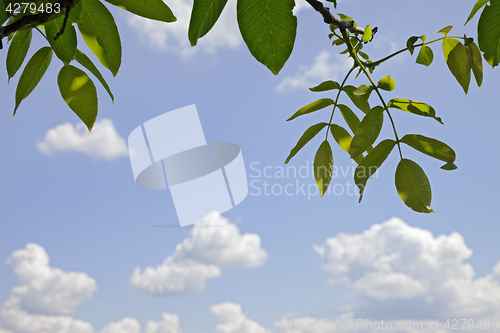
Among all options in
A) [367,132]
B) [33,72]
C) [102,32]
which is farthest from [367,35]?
[33,72]

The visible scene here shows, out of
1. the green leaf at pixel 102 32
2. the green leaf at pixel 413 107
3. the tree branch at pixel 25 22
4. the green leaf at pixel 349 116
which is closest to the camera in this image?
the tree branch at pixel 25 22

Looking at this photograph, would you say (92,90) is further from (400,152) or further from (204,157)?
(204,157)

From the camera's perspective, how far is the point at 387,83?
67 centimetres

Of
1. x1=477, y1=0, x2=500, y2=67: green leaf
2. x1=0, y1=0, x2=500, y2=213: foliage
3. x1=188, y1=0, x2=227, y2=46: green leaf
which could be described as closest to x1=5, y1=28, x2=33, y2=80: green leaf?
x1=0, y1=0, x2=500, y2=213: foliage

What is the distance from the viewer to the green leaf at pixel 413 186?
0.62m

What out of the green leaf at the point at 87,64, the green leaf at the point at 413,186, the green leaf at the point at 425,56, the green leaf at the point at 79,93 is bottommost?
the green leaf at the point at 413,186

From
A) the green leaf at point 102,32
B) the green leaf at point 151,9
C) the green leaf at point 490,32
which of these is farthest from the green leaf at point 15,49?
the green leaf at point 490,32

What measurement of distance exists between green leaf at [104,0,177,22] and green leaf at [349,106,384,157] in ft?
1.13

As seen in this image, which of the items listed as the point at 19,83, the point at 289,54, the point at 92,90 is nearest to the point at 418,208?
the point at 289,54

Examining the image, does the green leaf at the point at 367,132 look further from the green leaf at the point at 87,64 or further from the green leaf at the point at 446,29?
the green leaf at the point at 87,64

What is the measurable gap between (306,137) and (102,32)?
16.4 inches

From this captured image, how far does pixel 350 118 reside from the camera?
0.78 m

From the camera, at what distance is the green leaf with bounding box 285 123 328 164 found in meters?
0.73

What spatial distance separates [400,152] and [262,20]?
0.39 meters
